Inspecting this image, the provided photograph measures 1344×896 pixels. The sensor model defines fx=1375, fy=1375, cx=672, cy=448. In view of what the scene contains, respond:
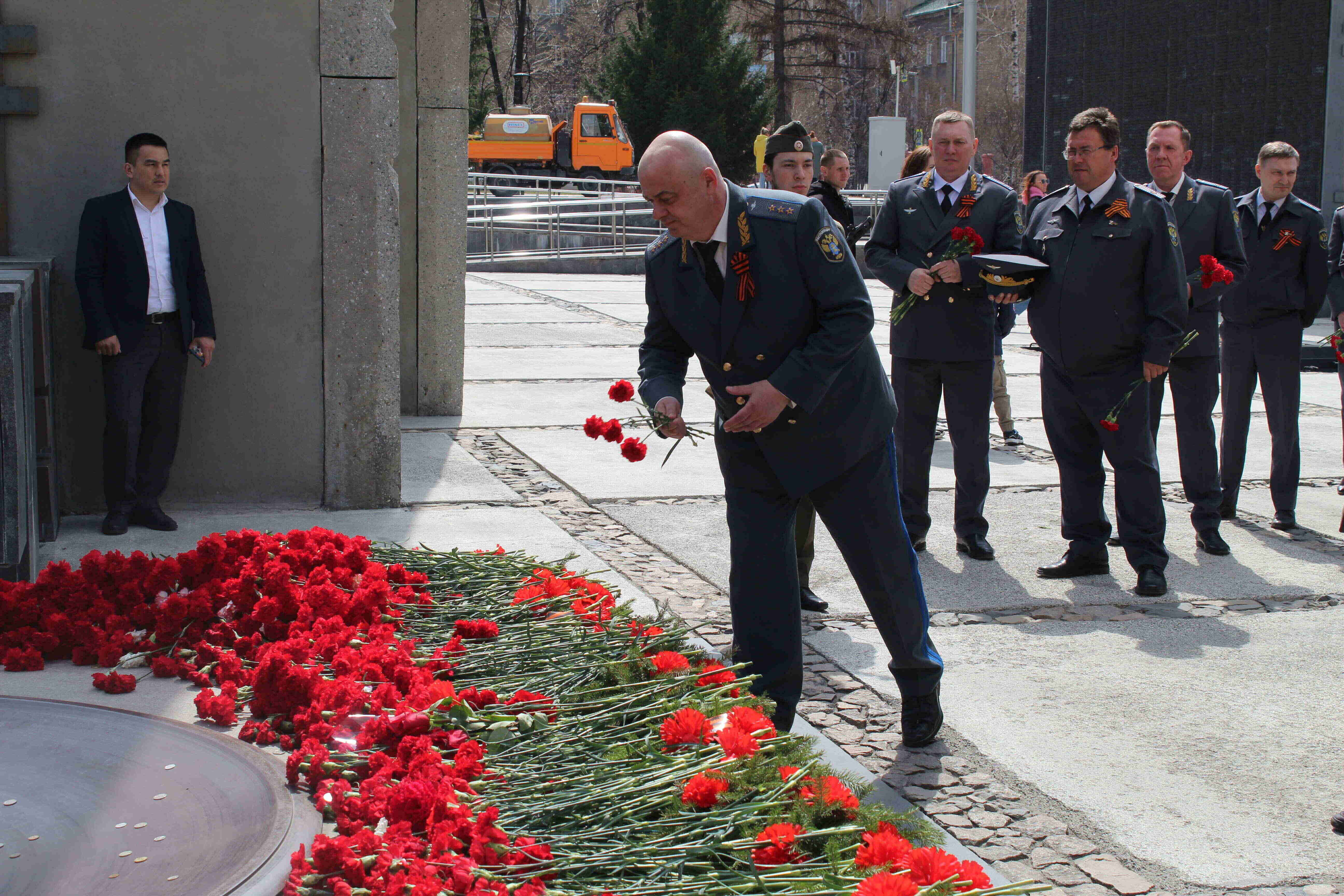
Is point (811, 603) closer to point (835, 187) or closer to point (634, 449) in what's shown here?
point (634, 449)

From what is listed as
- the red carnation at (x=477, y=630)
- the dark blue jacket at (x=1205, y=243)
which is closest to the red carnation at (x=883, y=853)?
the red carnation at (x=477, y=630)

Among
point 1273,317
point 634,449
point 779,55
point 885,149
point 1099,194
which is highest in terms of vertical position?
point 779,55

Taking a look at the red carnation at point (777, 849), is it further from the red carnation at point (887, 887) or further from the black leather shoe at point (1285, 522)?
the black leather shoe at point (1285, 522)

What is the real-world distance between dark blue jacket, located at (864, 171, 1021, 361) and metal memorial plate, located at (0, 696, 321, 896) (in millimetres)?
3847

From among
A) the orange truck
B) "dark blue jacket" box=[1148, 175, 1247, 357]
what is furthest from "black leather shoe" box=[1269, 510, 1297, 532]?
the orange truck

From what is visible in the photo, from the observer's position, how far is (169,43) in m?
6.86

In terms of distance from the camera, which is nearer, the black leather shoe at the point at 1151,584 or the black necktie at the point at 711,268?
the black necktie at the point at 711,268

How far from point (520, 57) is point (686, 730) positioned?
55.2 meters

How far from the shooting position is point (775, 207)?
155 inches

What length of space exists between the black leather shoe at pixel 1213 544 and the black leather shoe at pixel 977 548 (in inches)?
41.8

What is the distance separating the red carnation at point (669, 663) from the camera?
4016mm

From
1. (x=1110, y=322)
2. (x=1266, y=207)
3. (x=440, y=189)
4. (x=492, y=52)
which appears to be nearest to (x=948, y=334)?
(x=1110, y=322)

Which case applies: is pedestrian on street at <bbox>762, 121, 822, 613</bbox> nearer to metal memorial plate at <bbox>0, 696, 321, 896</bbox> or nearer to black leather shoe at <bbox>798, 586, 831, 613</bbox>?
black leather shoe at <bbox>798, 586, 831, 613</bbox>

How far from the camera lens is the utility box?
3594 centimetres
